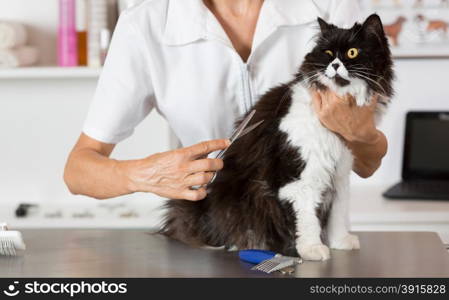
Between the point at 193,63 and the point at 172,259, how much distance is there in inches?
21.6

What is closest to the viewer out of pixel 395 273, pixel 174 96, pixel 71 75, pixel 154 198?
pixel 395 273

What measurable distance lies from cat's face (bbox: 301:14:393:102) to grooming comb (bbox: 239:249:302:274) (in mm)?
354

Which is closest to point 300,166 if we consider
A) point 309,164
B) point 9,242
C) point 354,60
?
point 309,164

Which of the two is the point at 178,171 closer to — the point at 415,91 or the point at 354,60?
the point at 354,60

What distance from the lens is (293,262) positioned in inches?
52.9

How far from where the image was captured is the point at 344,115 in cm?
139

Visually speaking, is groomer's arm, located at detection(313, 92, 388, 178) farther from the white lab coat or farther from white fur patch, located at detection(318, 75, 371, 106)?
the white lab coat

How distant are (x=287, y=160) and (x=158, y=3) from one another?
59cm

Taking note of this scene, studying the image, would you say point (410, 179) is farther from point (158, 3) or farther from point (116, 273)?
point (116, 273)

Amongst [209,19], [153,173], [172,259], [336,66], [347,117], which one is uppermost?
[209,19]

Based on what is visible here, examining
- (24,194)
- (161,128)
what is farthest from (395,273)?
(24,194)

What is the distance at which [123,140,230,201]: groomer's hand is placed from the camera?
1.36 m

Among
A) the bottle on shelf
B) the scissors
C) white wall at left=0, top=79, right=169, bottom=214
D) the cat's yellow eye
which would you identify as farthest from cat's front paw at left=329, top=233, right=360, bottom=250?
the bottle on shelf

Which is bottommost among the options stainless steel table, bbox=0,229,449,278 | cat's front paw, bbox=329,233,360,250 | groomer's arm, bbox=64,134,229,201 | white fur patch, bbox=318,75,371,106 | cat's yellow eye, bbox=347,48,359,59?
stainless steel table, bbox=0,229,449,278
